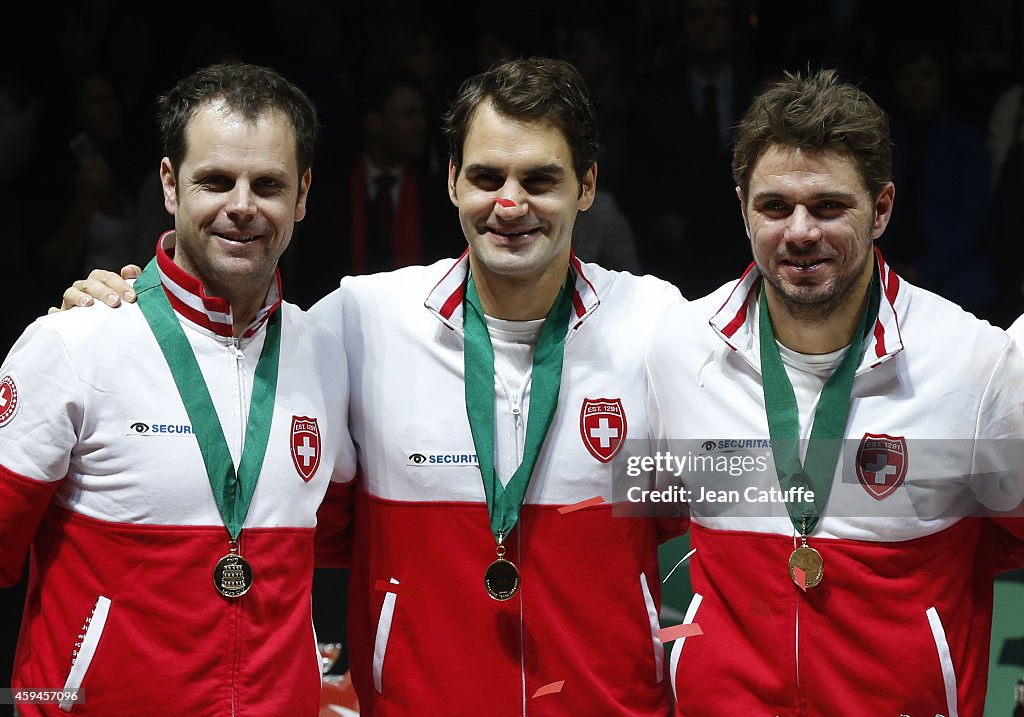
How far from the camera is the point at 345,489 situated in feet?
10.9

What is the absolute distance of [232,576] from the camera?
283 cm

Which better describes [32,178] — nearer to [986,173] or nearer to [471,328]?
[471,328]

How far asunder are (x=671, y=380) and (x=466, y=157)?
0.76 metres

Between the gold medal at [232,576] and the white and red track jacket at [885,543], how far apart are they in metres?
1.07

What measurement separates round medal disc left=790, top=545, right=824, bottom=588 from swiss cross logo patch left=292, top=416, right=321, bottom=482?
1132 millimetres

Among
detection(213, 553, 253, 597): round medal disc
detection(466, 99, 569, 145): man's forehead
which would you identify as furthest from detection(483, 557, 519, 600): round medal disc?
detection(466, 99, 569, 145): man's forehead

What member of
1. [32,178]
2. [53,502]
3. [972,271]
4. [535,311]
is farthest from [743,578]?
[32,178]

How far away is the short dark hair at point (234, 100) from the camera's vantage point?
2.97 metres

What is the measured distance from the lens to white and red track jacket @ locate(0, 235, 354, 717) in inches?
110

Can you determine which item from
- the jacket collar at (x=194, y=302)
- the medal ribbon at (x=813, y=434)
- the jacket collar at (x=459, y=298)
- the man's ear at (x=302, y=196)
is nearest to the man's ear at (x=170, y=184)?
the jacket collar at (x=194, y=302)

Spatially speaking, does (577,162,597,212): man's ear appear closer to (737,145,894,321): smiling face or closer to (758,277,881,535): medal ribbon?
(737,145,894,321): smiling face

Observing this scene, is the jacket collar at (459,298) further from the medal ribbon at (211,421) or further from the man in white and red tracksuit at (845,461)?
the medal ribbon at (211,421)

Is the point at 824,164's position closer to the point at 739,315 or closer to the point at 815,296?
the point at 815,296

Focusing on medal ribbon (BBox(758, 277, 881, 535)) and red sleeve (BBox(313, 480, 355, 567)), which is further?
red sleeve (BBox(313, 480, 355, 567))
